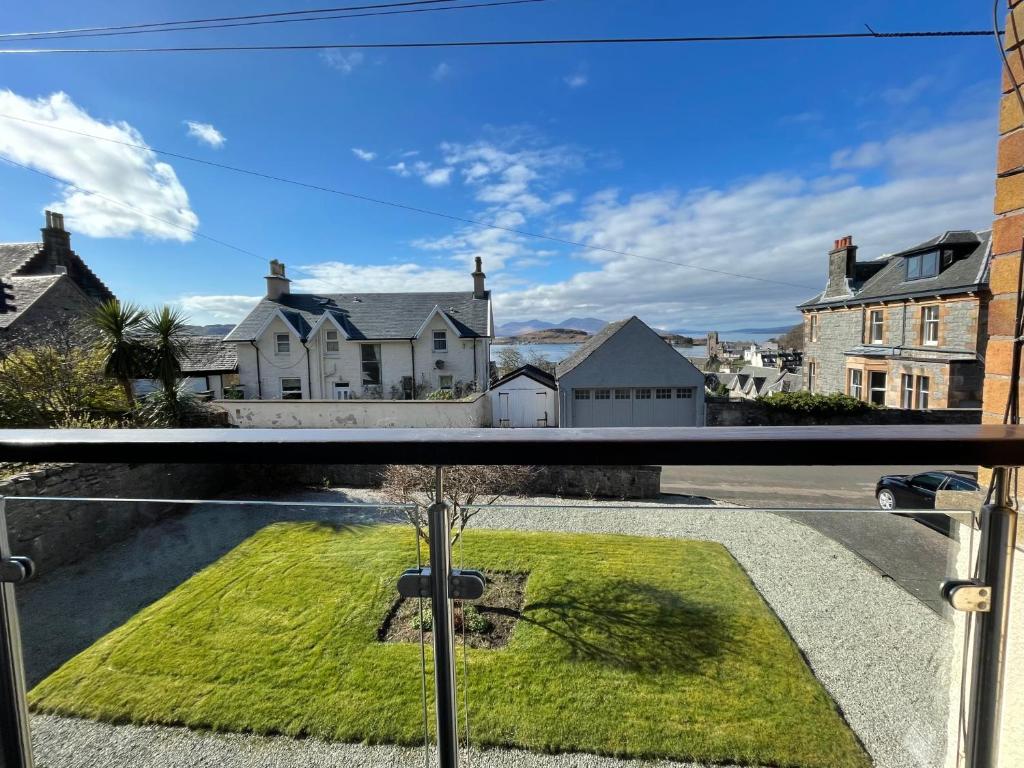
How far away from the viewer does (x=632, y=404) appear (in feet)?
55.2

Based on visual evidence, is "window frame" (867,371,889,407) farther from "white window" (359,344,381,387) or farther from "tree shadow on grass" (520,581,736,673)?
"tree shadow on grass" (520,581,736,673)

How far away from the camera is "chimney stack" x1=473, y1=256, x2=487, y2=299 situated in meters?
21.1

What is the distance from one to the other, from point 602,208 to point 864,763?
26400mm

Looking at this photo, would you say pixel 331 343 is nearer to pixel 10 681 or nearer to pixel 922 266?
pixel 10 681

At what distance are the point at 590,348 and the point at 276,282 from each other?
1490cm

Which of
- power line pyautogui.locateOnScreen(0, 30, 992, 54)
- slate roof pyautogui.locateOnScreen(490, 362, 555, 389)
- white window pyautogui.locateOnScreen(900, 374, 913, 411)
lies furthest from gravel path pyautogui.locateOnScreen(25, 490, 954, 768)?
white window pyautogui.locateOnScreen(900, 374, 913, 411)

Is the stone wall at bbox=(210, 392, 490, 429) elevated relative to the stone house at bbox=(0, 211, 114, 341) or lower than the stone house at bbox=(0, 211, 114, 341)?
lower

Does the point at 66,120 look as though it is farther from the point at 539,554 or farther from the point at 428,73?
the point at 539,554

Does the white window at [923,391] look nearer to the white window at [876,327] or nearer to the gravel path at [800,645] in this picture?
the white window at [876,327]

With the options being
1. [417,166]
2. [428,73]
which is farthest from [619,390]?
[417,166]

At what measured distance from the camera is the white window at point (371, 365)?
64.0 ft

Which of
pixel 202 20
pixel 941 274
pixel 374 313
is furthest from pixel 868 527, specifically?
pixel 374 313

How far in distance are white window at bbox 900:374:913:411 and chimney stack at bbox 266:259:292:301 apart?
2533cm

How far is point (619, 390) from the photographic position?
661 inches
